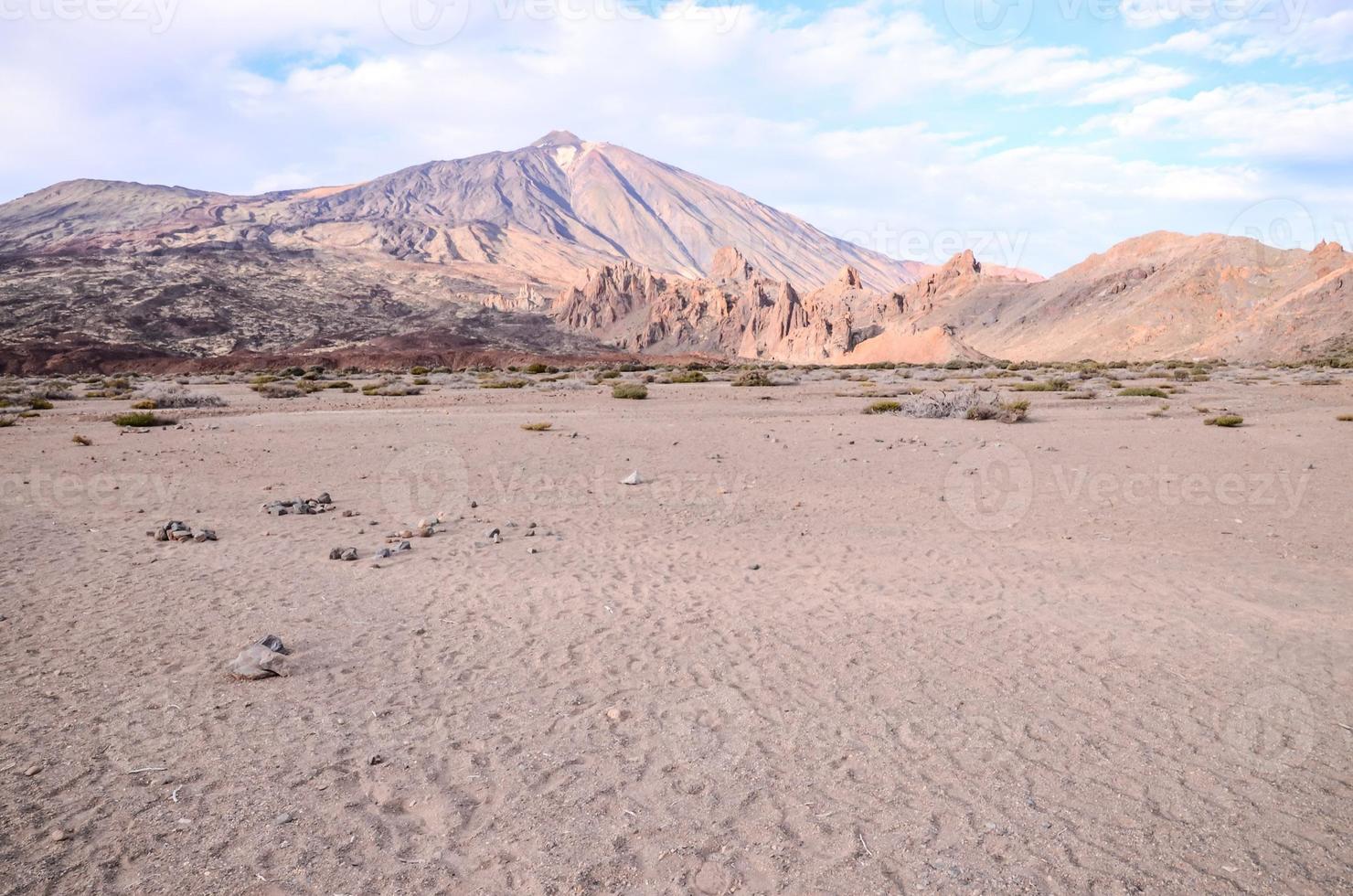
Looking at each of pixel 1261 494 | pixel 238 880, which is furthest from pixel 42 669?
pixel 1261 494

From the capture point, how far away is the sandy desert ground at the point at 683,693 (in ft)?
10.1

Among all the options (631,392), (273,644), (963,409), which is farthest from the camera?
(631,392)

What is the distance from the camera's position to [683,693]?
450 cm

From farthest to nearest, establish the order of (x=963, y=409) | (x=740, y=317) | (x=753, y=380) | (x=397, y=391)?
(x=740, y=317), (x=753, y=380), (x=397, y=391), (x=963, y=409)

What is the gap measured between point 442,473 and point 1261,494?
38.5 feet

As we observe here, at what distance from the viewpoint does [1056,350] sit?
74.4 m

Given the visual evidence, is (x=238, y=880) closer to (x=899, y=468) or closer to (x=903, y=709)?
(x=903, y=709)

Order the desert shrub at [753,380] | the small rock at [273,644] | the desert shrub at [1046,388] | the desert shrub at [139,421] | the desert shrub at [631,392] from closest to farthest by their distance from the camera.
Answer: the small rock at [273,644], the desert shrub at [139,421], the desert shrub at [631,392], the desert shrub at [1046,388], the desert shrub at [753,380]

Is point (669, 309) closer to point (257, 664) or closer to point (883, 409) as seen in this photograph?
point (883, 409)

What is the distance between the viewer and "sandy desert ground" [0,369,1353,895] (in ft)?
10.1

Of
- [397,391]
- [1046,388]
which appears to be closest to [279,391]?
[397,391]

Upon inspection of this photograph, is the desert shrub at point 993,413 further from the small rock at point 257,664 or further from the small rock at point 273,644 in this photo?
the small rock at point 257,664

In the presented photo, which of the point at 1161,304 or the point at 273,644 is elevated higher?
the point at 1161,304

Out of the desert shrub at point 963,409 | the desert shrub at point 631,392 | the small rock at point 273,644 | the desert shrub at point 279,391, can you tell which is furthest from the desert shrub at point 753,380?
the small rock at point 273,644
